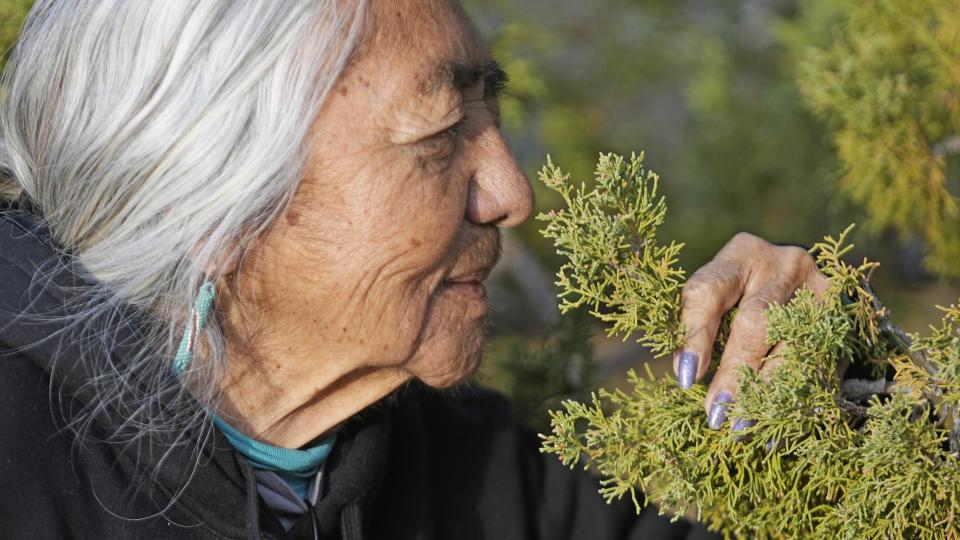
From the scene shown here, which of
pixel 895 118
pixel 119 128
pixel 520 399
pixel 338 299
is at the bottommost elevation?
pixel 520 399

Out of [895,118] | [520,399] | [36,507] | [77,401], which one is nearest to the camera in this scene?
[36,507]

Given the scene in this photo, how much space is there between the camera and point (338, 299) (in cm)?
182

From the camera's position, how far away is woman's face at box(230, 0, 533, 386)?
1758 millimetres

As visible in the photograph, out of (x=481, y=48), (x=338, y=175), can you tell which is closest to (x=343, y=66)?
(x=338, y=175)

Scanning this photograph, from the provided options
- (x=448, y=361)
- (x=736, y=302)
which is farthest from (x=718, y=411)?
(x=448, y=361)

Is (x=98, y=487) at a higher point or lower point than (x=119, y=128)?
lower

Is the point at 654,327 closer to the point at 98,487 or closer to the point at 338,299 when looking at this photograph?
the point at 338,299

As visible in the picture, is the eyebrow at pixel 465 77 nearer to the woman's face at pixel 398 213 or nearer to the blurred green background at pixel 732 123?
the woman's face at pixel 398 213

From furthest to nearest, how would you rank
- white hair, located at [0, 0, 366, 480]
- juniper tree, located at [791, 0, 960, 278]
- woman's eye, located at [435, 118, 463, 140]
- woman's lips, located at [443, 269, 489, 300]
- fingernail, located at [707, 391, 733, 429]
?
juniper tree, located at [791, 0, 960, 278]
woman's lips, located at [443, 269, 489, 300]
woman's eye, located at [435, 118, 463, 140]
white hair, located at [0, 0, 366, 480]
fingernail, located at [707, 391, 733, 429]

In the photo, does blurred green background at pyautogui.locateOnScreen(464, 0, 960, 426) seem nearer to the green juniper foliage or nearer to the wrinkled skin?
the wrinkled skin

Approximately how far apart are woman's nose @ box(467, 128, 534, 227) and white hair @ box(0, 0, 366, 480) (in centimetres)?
31

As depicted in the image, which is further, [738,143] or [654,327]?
[738,143]

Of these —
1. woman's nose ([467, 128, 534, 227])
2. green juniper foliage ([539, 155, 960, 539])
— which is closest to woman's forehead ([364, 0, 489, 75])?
woman's nose ([467, 128, 534, 227])

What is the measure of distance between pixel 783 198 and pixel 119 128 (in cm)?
346
